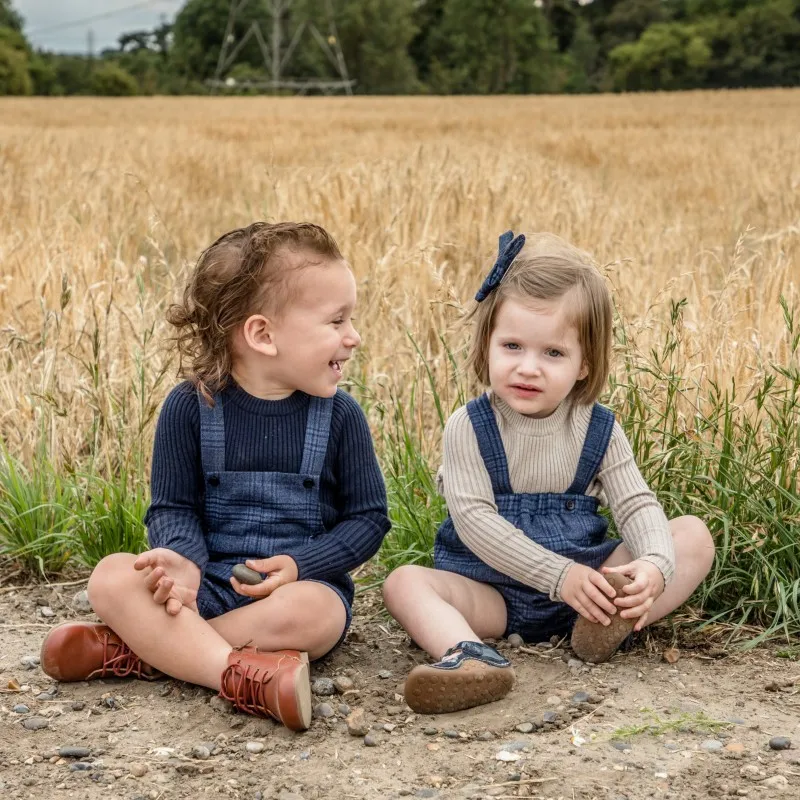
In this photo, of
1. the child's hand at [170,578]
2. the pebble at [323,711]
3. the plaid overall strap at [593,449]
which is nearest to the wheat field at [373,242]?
the plaid overall strap at [593,449]

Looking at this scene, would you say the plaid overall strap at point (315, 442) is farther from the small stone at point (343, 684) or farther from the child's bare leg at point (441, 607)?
the small stone at point (343, 684)

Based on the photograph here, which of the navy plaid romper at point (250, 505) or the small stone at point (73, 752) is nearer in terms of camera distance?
the small stone at point (73, 752)

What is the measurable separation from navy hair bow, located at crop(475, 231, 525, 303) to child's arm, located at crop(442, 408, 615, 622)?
9.9 inches

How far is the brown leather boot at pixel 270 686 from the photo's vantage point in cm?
196

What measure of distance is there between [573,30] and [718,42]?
1579cm

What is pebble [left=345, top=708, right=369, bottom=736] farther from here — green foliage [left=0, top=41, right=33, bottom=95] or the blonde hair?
green foliage [left=0, top=41, right=33, bottom=95]

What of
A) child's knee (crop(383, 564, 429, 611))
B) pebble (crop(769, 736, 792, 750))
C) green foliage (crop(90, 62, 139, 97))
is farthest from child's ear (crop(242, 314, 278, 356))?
green foliage (crop(90, 62, 139, 97))

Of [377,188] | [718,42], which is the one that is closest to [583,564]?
[377,188]

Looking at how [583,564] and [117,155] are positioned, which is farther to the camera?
[117,155]

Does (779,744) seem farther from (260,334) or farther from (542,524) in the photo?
Answer: (260,334)

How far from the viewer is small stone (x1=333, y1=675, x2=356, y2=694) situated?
2.18m

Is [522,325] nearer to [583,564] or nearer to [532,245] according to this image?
[532,245]

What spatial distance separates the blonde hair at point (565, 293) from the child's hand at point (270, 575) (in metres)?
0.58

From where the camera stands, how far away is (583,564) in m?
2.32
